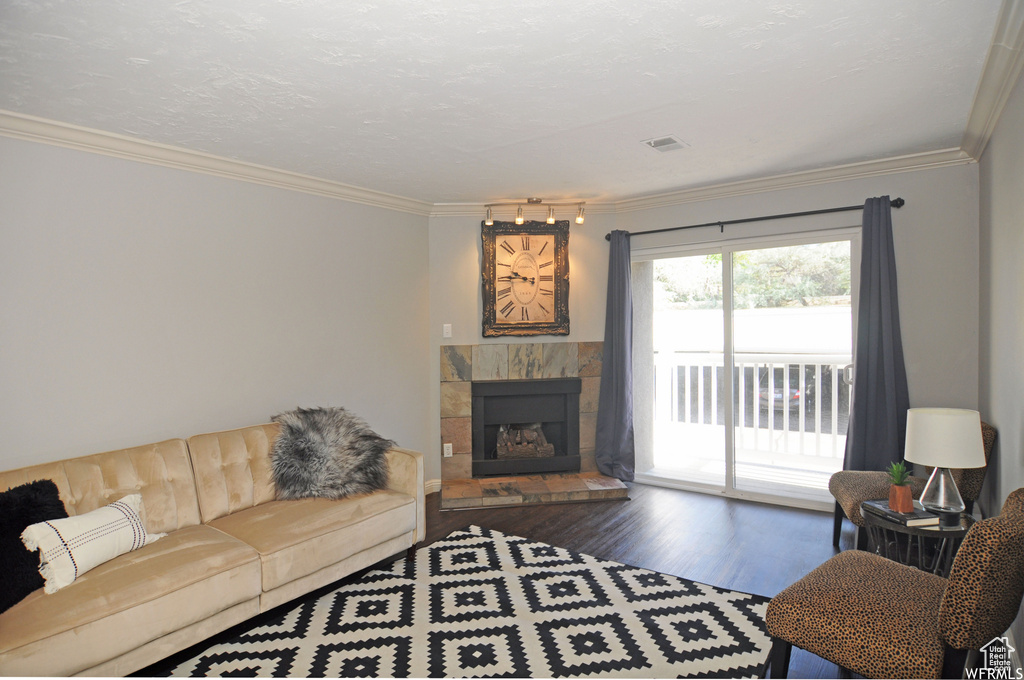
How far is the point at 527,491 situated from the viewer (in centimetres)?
462

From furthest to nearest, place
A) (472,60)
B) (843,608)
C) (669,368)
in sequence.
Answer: (669,368)
(472,60)
(843,608)

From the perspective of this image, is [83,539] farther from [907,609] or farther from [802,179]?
[802,179]

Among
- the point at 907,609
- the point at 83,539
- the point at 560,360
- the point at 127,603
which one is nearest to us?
the point at 907,609

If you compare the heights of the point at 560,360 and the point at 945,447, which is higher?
the point at 560,360

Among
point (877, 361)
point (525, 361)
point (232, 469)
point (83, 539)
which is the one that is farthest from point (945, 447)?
point (83, 539)

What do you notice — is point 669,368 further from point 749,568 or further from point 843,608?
point 843,608

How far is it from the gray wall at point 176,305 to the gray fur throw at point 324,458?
1.62 feet

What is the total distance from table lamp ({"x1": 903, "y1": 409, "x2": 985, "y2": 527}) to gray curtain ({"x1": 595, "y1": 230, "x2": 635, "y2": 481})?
249cm

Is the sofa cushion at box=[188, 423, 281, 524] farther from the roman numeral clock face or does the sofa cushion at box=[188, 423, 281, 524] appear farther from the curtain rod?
the curtain rod

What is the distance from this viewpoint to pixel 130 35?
2.04 metres

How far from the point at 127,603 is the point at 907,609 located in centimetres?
277

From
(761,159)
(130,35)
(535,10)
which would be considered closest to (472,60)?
(535,10)

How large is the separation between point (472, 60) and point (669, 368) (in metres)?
3.40

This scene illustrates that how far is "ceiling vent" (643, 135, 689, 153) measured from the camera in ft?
10.8
